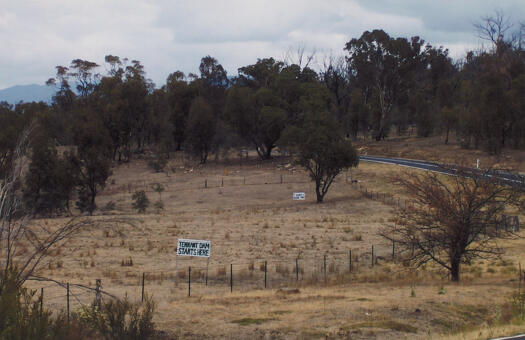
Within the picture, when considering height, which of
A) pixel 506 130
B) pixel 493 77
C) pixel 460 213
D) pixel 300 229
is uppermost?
pixel 493 77

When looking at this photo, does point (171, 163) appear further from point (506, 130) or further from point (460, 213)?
point (460, 213)

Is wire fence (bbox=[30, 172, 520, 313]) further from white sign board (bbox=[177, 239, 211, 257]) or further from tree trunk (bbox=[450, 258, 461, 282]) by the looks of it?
tree trunk (bbox=[450, 258, 461, 282])

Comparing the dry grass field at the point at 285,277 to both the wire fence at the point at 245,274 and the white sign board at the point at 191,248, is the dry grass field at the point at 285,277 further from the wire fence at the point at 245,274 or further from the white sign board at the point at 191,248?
the white sign board at the point at 191,248

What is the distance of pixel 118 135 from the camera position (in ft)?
289

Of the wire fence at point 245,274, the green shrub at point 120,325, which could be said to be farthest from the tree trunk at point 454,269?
the green shrub at point 120,325

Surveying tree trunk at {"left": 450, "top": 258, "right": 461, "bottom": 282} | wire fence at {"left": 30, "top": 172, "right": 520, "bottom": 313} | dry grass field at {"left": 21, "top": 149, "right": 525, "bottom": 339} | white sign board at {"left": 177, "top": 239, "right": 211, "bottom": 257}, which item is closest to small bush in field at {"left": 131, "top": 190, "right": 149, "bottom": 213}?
dry grass field at {"left": 21, "top": 149, "right": 525, "bottom": 339}

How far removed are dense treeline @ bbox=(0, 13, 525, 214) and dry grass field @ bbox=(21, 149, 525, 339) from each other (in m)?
13.2

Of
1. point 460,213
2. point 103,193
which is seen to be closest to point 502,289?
point 460,213

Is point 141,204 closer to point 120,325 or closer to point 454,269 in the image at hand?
point 454,269

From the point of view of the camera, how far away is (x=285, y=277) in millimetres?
22328

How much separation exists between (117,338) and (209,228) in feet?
79.0

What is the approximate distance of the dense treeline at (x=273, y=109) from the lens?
58156mm

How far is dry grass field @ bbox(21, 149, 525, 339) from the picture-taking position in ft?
45.0

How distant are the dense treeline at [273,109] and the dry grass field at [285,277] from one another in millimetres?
13174
